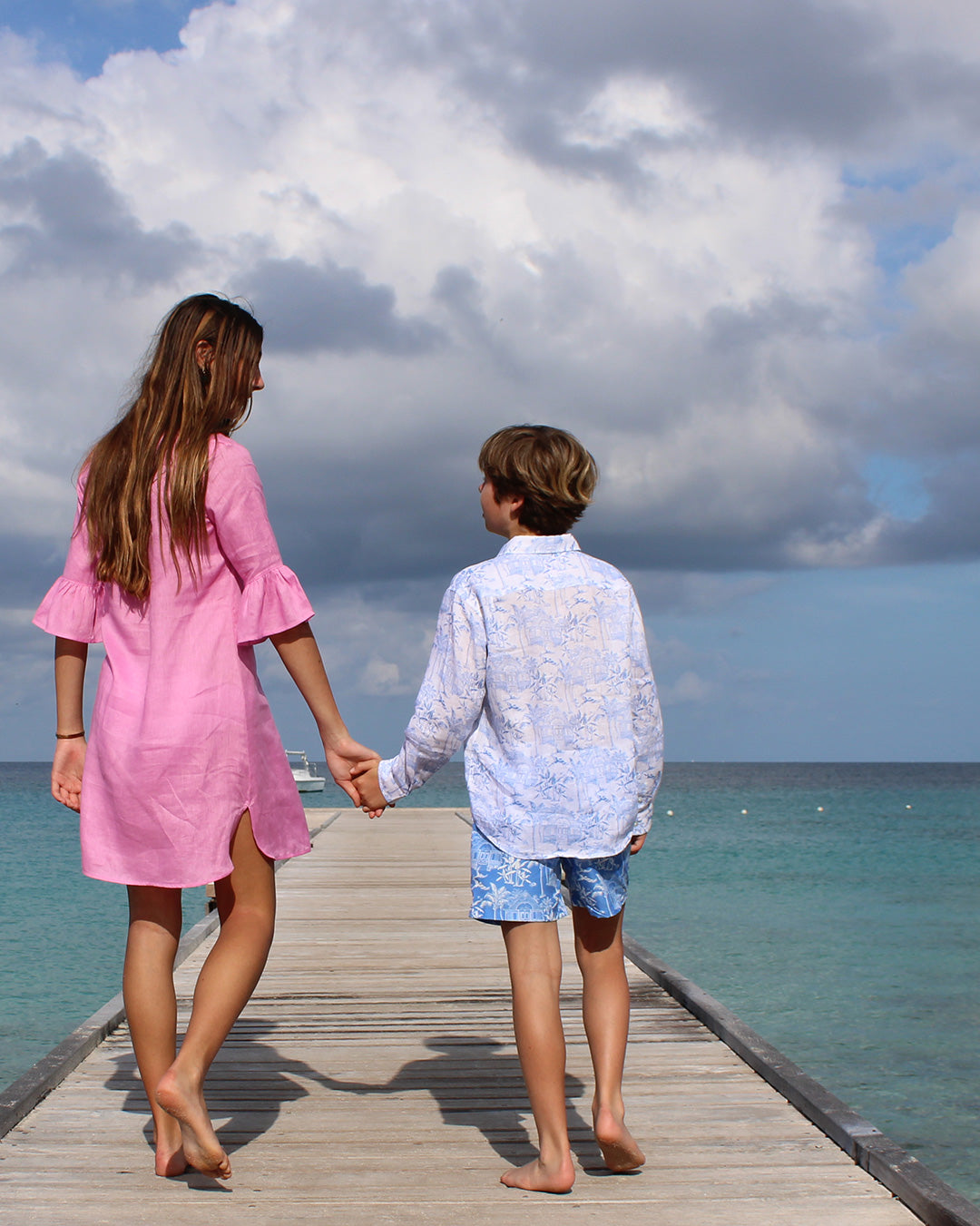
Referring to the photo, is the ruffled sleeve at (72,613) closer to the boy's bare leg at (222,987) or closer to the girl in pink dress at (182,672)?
the girl in pink dress at (182,672)

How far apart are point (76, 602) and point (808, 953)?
13.2 metres

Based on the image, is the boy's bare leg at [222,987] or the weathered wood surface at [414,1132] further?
the weathered wood surface at [414,1132]

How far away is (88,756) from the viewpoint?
254 centimetres

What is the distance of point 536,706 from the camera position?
2.53 metres

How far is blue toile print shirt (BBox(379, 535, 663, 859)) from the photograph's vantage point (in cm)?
251

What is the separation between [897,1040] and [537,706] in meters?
8.54

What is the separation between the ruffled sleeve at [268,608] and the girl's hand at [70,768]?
1.70ft

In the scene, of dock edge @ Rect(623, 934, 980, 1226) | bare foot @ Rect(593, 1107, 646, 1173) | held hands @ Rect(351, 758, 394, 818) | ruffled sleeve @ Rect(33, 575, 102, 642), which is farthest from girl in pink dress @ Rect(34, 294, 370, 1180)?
dock edge @ Rect(623, 934, 980, 1226)

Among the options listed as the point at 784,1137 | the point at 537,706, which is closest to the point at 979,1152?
the point at 784,1137

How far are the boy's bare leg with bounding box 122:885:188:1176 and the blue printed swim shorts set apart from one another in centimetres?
68

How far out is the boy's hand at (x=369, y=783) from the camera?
271cm

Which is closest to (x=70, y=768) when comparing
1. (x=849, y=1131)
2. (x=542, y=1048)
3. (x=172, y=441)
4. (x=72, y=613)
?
(x=72, y=613)

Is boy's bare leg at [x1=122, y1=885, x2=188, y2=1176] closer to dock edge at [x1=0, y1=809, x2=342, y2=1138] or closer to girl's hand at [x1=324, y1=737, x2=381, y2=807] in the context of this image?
girl's hand at [x1=324, y1=737, x2=381, y2=807]

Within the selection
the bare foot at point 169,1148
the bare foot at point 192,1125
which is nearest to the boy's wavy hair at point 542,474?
the bare foot at point 192,1125
